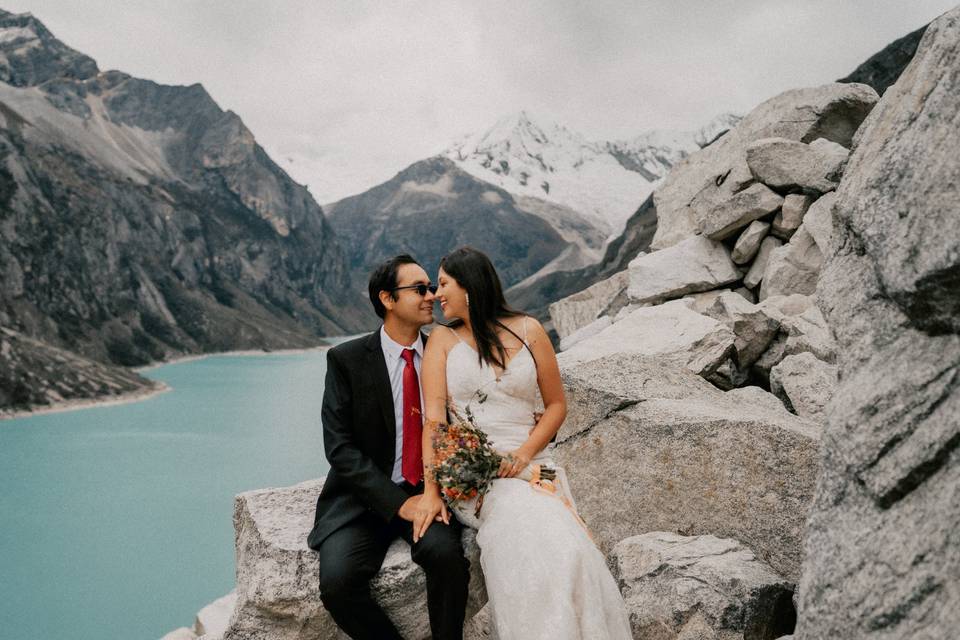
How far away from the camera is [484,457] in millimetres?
4586

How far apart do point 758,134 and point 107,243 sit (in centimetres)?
13532

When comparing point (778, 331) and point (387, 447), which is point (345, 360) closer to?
point (387, 447)

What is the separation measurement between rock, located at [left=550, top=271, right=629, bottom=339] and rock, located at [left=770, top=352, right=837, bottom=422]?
33.3 ft

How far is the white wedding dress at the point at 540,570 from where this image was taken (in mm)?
3908

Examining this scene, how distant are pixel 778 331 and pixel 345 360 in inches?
261

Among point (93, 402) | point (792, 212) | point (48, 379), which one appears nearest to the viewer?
point (792, 212)

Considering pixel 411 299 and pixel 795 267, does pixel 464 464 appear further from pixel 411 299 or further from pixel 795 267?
pixel 795 267

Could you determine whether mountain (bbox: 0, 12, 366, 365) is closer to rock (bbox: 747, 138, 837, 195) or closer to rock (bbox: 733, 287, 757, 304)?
rock (bbox: 733, 287, 757, 304)

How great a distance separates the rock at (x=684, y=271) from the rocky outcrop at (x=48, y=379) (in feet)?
237

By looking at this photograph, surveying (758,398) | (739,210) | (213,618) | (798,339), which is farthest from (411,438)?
(213,618)

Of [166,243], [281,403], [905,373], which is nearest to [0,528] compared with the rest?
[281,403]

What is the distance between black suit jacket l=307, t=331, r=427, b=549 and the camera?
16.3ft

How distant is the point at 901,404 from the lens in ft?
9.68

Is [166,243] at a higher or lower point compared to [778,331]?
higher
